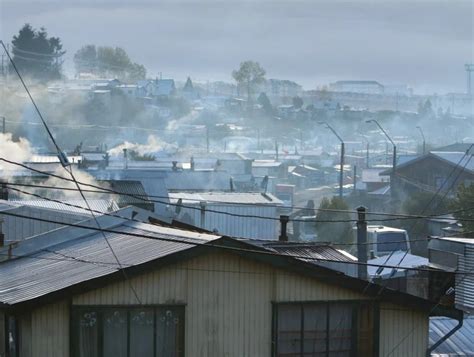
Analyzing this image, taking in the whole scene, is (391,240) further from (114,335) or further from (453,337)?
(114,335)

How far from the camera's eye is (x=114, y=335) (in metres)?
10.8

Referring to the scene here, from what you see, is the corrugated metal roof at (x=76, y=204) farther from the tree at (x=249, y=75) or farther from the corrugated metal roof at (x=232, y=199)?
the tree at (x=249, y=75)

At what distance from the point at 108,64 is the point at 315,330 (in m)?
144

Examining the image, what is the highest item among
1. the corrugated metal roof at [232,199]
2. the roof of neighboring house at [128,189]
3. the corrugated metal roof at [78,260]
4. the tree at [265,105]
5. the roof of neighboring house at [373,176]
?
the corrugated metal roof at [78,260]

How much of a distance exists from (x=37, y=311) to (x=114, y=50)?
15047 cm

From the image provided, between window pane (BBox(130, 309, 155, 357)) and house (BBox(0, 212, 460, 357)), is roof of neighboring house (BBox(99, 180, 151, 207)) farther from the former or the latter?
window pane (BBox(130, 309, 155, 357))

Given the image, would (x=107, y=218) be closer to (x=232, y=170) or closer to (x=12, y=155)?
(x=12, y=155)

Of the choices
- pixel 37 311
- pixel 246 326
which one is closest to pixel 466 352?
pixel 246 326

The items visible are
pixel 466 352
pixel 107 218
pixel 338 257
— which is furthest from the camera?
pixel 338 257

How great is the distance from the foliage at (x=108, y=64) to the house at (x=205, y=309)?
13609 centimetres

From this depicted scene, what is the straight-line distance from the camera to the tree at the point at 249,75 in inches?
6102

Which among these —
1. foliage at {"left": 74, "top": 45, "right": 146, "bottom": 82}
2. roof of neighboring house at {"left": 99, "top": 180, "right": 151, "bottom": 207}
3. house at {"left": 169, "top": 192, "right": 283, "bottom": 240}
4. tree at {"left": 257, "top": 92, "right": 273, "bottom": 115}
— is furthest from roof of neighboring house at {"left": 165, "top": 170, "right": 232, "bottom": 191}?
foliage at {"left": 74, "top": 45, "right": 146, "bottom": 82}

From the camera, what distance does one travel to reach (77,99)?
105 metres

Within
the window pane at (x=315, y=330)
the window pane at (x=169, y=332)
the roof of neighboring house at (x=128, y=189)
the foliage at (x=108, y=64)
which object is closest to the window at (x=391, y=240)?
the roof of neighboring house at (x=128, y=189)
